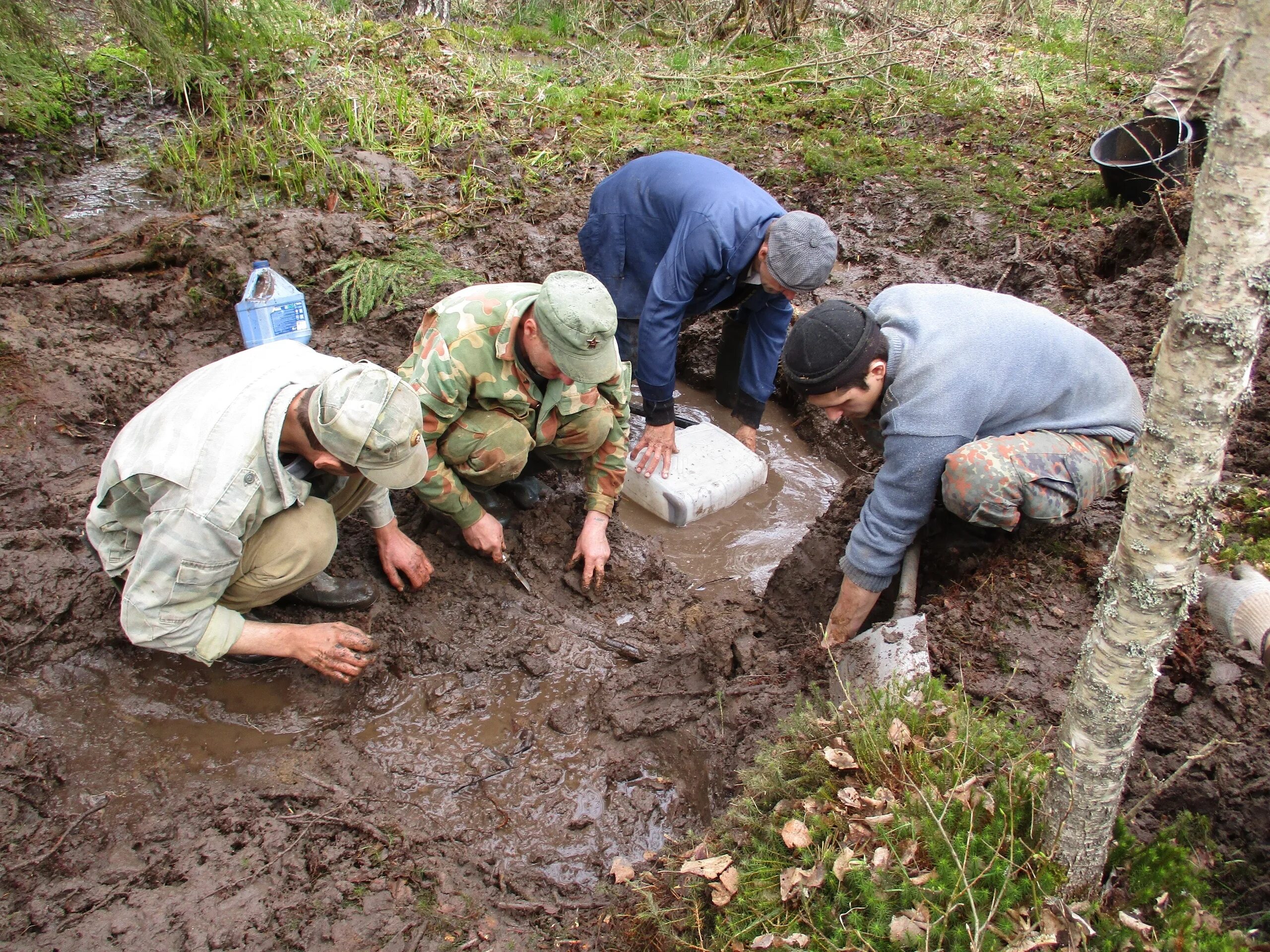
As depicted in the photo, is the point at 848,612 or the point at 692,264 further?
the point at 692,264

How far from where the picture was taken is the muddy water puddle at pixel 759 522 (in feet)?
12.5

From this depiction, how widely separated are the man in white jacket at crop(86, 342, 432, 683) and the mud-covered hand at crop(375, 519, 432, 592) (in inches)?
16.9

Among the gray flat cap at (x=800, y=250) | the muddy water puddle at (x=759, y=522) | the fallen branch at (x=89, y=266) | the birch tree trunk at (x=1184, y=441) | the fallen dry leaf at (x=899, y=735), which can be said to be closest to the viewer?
the birch tree trunk at (x=1184, y=441)

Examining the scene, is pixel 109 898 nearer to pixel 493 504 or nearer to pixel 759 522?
pixel 493 504

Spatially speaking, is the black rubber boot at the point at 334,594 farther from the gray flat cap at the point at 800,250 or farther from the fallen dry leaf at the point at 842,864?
the gray flat cap at the point at 800,250

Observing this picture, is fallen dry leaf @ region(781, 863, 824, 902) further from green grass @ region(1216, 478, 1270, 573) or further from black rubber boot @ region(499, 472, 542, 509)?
black rubber boot @ region(499, 472, 542, 509)

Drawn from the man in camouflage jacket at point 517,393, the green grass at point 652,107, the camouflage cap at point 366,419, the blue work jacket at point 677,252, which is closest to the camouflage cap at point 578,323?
A: the man in camouflage jacket at point 517,393

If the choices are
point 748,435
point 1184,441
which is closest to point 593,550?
point 748,435

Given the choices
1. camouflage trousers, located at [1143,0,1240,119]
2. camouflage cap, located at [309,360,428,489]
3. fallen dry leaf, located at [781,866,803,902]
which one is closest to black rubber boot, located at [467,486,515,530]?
camouflage cap, located at [309,360,428,489]

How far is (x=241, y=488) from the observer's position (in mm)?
2322

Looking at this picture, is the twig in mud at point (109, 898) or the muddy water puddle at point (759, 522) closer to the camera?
the twig in mud at point (109, 898)

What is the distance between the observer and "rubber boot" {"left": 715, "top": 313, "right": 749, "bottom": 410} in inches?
179

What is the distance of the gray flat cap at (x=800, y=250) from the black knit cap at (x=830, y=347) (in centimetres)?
88

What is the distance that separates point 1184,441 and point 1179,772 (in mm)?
750
